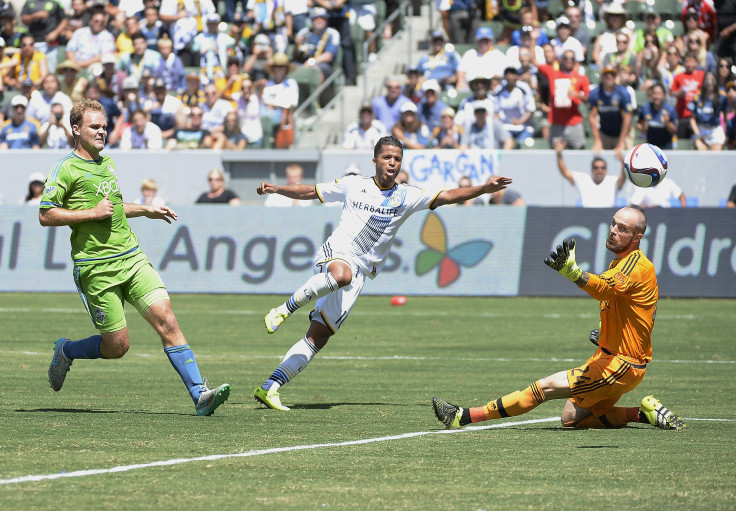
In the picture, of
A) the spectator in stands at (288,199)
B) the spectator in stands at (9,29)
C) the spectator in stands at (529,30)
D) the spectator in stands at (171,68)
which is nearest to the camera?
the spectator in stands at (288,199)

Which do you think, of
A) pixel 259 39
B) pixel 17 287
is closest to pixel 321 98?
pixel 259 39

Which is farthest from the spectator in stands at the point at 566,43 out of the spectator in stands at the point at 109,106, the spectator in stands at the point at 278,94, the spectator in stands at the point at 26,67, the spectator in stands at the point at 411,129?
the spectator in stands at the point at 26,67

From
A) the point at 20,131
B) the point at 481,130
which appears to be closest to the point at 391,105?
the point at 481,130

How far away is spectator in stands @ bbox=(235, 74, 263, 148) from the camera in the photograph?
80.3 ft

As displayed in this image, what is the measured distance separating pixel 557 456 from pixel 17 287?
1606cm

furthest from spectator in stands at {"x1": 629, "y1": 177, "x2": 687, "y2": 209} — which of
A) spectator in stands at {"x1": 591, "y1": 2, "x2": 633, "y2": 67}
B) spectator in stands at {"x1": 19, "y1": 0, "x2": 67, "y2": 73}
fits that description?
spectator in stands at {"x1": 19, "y1": 0, "x2": 67, "y2": 73}

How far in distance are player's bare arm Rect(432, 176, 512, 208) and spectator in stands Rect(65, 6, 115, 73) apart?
19193mm

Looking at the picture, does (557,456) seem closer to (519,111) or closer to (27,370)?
(27,370)

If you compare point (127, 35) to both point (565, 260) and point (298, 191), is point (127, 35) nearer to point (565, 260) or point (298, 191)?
point (298, 191)

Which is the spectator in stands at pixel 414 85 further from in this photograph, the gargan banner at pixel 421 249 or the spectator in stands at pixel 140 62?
the spectator in stands at pixel 140 62

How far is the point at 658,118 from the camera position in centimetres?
2202

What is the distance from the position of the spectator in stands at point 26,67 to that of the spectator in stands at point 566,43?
11.4 m

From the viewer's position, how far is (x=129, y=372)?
1248 centimetres

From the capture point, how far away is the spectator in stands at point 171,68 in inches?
1039
